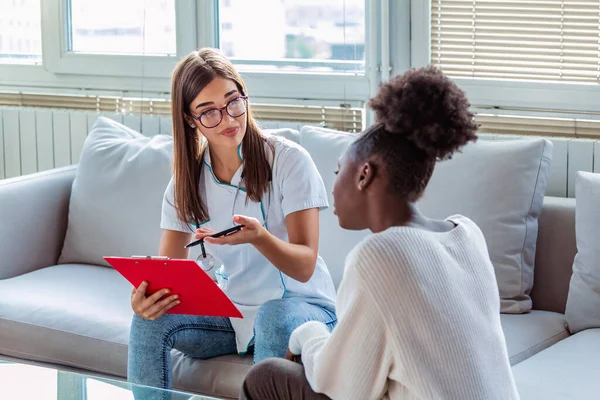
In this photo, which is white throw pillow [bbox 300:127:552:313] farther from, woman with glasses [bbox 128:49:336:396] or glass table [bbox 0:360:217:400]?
glass table [bbox 0:360:217:400]

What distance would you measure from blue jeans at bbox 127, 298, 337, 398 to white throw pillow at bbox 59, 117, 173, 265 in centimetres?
67

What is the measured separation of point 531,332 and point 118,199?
1293mm

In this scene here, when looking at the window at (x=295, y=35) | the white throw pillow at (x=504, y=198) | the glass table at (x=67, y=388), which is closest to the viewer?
the glass table at (x=67, y=388)

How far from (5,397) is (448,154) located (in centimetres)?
99

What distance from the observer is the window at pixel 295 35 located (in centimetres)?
282

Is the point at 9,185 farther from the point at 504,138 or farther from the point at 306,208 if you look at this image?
the point at 504,138

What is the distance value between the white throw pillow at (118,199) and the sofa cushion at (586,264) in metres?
1.19

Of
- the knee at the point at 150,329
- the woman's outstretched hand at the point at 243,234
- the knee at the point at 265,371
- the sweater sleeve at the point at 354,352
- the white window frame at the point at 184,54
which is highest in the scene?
the white window frame at the point at 184,54

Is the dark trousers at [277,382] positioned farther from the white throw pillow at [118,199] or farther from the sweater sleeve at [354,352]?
the white throw pillow at [118,199]

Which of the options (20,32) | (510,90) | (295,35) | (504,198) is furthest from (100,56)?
(504,198)

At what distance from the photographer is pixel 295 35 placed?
289 centimetres

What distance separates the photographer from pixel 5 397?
1.69 m

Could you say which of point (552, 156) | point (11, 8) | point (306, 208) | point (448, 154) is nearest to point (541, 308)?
point (552, 156)

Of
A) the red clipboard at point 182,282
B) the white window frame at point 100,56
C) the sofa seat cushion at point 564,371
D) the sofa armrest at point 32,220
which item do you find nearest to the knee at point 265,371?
the red clipboard at point 182,282
